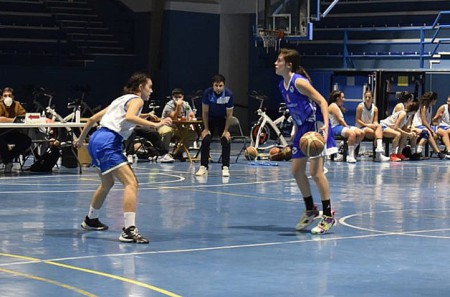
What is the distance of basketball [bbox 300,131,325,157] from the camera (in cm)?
1042

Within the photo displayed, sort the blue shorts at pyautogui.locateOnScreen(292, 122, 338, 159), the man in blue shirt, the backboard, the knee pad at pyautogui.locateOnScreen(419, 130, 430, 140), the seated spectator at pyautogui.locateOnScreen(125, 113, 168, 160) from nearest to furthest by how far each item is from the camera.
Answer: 1. the blue shorts at pyautogui.locateOnScreen(292, 122, 338, 159)
2. the man in blue shirt
3. the seated spectator at pyautogui.locateOnScreen(125, 113, 168, 160)
4. the knee pad at pyautogui.locateOnScreen(419, 130, 430, 140)
5. the backboard

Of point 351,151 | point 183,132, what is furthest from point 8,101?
point 351,151

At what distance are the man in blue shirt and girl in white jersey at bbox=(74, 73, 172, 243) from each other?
268 inches

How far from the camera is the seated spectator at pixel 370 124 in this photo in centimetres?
2103

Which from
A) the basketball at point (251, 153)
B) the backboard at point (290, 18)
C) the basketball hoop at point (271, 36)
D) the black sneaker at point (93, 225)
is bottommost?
the black sneaker at point (93, 225)

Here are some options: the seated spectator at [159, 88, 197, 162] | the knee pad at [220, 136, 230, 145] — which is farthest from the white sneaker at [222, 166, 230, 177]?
the seated spectator at [159, 88, 197, 162]

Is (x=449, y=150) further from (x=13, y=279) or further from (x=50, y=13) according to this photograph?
(x=13, y=279)

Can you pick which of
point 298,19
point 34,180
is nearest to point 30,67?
point 298,19

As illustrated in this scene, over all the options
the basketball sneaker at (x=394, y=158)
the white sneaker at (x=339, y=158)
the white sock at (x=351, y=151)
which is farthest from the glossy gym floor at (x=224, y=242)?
the basketball sneaker at (x=394, y=158)

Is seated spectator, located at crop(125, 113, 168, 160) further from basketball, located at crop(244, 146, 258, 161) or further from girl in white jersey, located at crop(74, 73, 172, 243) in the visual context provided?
girl in white jersey, located at crop(74, 73, 172, 243)

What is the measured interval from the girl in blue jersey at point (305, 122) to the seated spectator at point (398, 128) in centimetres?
1073

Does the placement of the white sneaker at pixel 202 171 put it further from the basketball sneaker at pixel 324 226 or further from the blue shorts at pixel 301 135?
the basketball sneaker at pixel 324 226

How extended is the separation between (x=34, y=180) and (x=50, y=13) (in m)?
15.3

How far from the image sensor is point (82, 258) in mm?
8852
